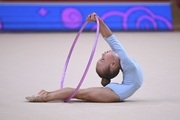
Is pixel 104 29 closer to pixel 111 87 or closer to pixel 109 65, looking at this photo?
pixel 109 65

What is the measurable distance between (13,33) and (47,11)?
0.81m

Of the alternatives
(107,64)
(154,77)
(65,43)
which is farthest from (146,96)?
(65,43)

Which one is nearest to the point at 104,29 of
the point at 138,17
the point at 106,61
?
the point at 106,61

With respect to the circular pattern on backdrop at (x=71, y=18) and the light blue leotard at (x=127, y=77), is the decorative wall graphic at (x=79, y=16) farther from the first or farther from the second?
the light blue leotard at (x=127, y=77)

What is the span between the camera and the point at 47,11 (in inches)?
379

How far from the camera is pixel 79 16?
9617 mm

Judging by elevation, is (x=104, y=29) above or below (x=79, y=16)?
below

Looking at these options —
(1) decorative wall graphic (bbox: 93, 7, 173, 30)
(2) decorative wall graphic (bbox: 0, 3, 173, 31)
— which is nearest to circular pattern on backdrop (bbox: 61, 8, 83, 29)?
(2) decorative wall graphic (bbox: 0, 3, 173, 31)

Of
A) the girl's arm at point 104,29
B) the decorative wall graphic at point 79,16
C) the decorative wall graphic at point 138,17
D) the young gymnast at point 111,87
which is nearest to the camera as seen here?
the young gymnast at point 111,87

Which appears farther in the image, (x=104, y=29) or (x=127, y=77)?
(x=104, y=29)

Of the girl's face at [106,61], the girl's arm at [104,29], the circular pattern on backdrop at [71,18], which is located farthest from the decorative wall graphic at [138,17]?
the girl's face at [106,61]

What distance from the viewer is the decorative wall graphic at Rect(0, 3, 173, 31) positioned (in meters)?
9.58

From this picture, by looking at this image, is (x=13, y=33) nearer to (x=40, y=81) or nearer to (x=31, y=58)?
(x=31, y=58)

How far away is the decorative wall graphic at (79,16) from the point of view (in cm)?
958
